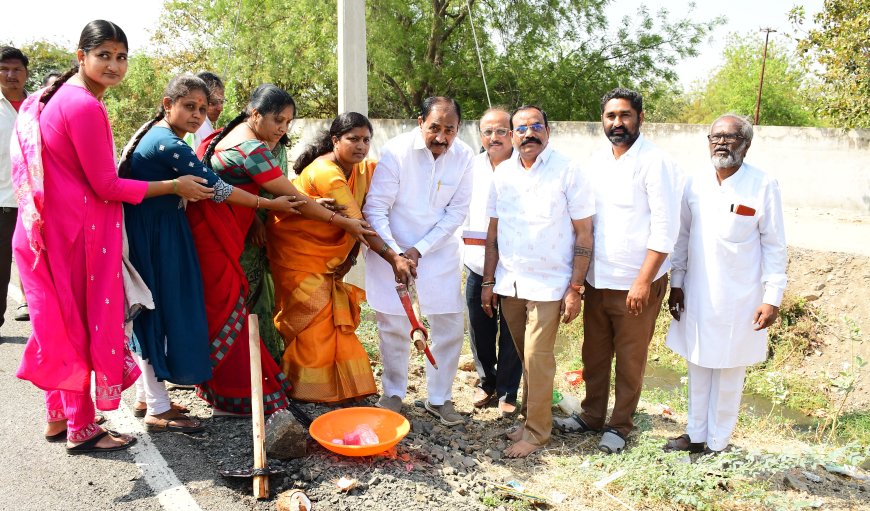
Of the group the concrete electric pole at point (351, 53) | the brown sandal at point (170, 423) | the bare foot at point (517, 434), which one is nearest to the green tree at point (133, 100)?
the concrete electric pole at point (351, 53)

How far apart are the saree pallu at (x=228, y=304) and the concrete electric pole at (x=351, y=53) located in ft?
9.34

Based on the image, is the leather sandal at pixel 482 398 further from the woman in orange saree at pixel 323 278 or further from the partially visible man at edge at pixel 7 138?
the partially visible man at edge at pixel 7 138

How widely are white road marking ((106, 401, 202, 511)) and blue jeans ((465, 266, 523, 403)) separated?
2243mm

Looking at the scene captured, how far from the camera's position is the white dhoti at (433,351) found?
449 centimetres

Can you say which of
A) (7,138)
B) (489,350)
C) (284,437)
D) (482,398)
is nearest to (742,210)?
(489,350)

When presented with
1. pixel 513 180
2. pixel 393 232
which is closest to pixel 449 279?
pixel 393 232

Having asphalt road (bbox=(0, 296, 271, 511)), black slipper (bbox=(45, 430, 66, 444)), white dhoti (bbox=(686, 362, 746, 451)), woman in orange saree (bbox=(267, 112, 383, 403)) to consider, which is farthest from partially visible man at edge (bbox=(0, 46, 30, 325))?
white dhoti (bbox=(686, 362, 746, 451))

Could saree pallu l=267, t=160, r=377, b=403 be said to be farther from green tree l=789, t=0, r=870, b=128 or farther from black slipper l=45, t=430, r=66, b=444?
green tree l=789, t=0, r=870, b=128

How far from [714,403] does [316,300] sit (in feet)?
7.98

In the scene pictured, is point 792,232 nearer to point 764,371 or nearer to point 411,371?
point 764,371

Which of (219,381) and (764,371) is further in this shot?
(764,371)

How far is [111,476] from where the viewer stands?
3451 millimetres

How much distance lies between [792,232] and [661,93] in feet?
22.3

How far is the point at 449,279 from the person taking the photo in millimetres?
4516
